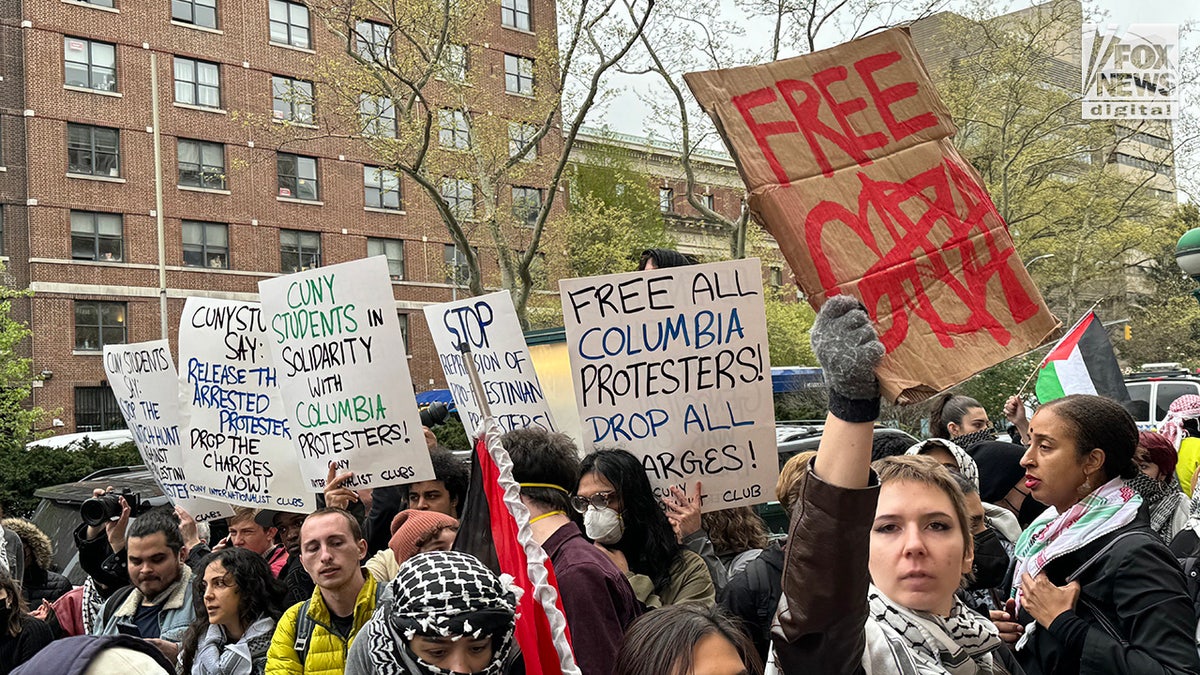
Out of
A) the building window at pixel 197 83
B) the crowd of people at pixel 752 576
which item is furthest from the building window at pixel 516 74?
the crowd of people at pixel 752 576

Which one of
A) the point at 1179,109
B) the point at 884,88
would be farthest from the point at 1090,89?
the point at 884,88

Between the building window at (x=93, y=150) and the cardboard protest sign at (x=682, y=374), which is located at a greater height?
the building window at (x=93, y=150)

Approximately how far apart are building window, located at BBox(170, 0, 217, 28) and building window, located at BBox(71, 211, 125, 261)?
6473 mm

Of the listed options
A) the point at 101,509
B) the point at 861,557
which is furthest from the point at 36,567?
the point at 861,557

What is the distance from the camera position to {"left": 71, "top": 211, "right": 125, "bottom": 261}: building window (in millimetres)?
33719

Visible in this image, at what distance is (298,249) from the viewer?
38.4 m

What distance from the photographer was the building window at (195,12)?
35.3 m

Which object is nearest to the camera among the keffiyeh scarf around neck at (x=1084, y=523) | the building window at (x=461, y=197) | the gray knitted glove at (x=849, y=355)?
the gray knitted glove at (x=849, y=355)

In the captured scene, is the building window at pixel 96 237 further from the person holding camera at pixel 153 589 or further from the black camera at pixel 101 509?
the person holding camera at pixel 153 589

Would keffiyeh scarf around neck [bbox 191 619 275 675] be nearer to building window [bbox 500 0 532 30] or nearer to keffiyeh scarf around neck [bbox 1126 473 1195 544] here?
keffiyeh scarf around neck [bbox 1126 473 1195 544]

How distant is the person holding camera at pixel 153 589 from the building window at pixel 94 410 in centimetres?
3054

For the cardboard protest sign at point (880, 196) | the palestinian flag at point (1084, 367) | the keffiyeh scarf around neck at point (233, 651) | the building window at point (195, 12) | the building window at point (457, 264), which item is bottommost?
the keffiyeh scarf around neck at point (233, 651)

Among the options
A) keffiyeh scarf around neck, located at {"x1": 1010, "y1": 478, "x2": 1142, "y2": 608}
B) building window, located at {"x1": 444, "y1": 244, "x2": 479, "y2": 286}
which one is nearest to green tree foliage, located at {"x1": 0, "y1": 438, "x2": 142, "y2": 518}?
keffiyeh scarf around neck, located at {"x1": 1010, "y1": 478, "x2": 1142, "y2": 608}

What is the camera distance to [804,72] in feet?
9.92
